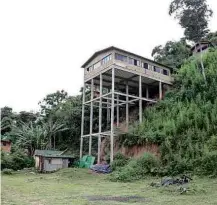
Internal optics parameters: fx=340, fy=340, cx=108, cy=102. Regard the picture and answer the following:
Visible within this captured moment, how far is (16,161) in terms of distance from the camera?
1089 inches

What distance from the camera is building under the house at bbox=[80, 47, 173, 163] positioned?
2698 cm

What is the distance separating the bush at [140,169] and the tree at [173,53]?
1471 centimetres

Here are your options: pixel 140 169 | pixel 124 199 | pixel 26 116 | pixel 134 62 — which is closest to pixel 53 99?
pixel 26 116

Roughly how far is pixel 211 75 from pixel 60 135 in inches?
649

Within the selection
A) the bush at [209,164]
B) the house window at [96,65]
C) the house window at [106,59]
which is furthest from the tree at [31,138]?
the bush at [209,164]

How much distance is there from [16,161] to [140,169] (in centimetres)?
1229

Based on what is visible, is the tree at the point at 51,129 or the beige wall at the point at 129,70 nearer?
the beige wall at the point at 129,70

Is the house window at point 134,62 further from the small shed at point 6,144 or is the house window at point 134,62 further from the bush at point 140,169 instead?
the small shed at point 6,144

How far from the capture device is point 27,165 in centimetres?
2836

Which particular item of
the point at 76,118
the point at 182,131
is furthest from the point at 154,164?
the point at 76,118

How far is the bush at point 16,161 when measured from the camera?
2661 centimetres

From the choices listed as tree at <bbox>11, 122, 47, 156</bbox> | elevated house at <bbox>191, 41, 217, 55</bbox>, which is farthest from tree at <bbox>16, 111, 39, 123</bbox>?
elevated house at <bbox>191, 41, 217, 55</bbox>

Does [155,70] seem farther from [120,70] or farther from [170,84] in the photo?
[120,70]

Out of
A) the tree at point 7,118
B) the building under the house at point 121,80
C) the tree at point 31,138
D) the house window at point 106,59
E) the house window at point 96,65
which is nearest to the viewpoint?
the building under the house at point 121,80
